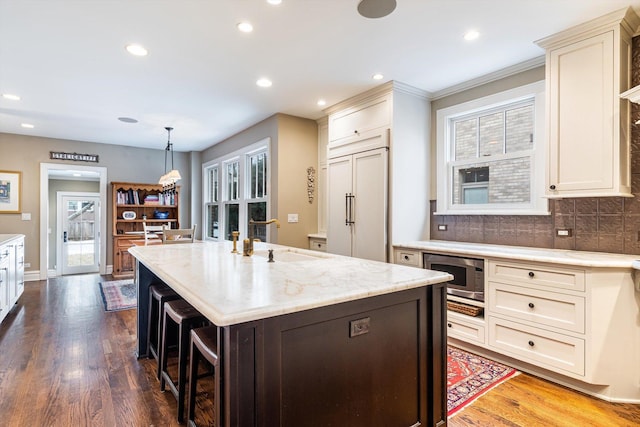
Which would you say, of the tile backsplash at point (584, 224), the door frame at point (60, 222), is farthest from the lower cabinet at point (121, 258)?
the tile backsplash at point (584, 224)

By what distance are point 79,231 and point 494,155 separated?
333 inches

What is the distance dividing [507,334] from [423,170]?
1.86 m

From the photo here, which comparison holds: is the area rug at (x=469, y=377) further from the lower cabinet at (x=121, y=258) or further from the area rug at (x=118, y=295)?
the lower cabinet at (x=121, y=258)

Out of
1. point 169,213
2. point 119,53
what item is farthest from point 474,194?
point 169,213

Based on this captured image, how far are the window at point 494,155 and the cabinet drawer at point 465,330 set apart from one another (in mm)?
1099

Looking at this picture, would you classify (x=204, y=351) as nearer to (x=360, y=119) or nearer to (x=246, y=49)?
(x=246, y=49)

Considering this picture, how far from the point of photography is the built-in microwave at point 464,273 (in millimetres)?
2822

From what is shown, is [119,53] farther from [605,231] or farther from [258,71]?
[605,231]

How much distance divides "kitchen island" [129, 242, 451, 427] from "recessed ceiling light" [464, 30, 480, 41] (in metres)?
1.97

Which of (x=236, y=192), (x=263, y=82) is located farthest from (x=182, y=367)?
(x=236, y=192)

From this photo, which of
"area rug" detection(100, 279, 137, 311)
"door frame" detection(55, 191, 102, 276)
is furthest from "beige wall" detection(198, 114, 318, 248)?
"door frame" detection(55, 191, 102, 276)

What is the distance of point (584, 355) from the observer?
88.0 inches

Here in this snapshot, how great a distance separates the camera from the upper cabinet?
2.35 m

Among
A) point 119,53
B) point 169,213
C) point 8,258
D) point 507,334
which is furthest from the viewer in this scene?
point 169,213
